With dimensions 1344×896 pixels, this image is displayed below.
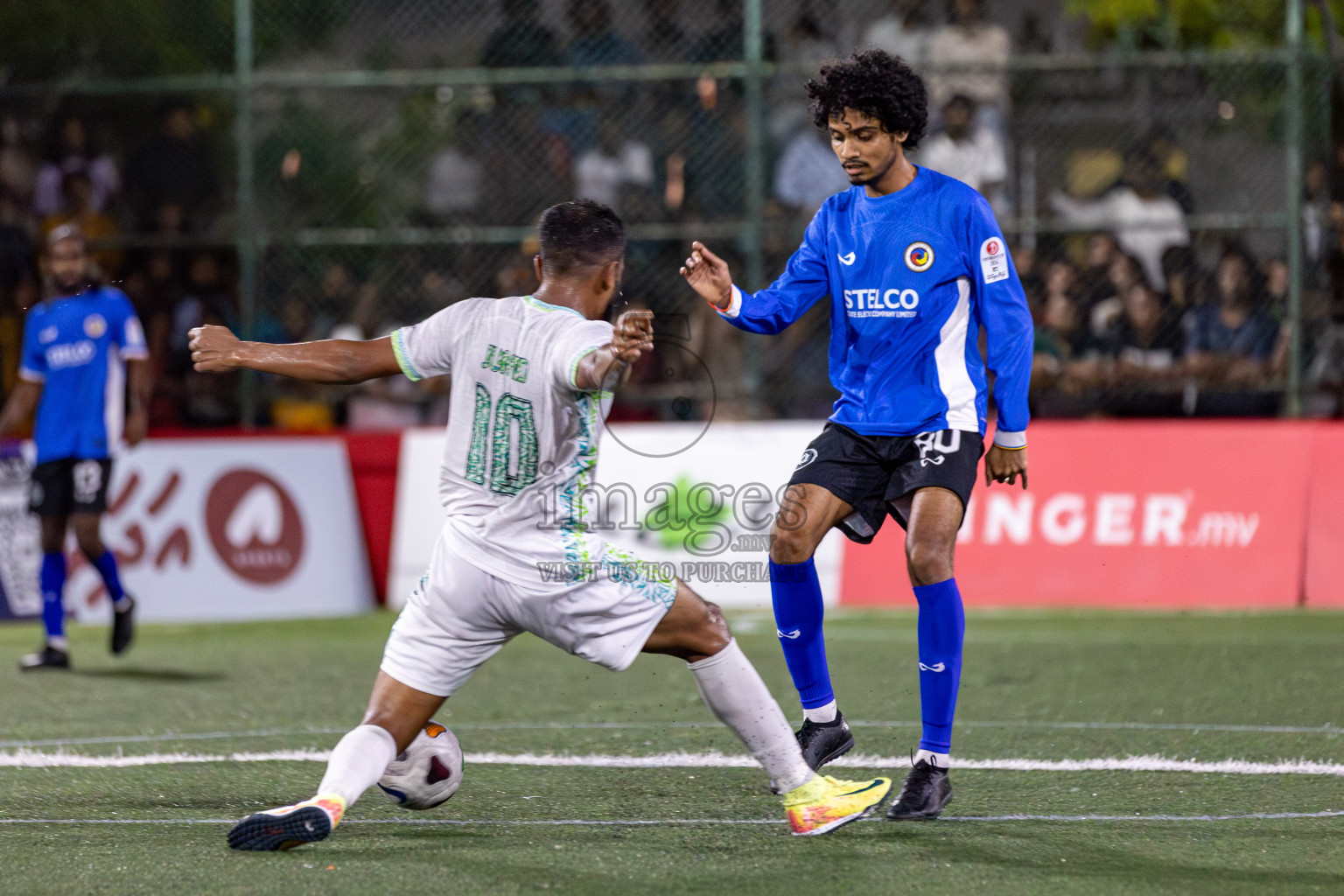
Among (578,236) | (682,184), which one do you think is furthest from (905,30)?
(578,236)

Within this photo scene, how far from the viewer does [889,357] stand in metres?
5.22

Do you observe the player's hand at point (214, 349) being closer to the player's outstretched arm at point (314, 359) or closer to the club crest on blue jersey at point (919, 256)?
the player's outstretched arm at point (314, 359)

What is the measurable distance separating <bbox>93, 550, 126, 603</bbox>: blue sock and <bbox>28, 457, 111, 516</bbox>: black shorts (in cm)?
27

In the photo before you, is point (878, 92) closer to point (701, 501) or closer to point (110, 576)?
point (110, 576)

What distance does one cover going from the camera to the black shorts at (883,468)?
5125 mm

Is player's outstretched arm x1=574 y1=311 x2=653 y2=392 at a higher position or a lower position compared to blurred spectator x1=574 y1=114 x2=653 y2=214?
lower

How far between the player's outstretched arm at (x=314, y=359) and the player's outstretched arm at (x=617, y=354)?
529 mm

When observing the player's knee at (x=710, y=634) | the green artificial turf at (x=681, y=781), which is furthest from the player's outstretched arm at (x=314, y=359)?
the green artificial turf at (x=681, y=781)

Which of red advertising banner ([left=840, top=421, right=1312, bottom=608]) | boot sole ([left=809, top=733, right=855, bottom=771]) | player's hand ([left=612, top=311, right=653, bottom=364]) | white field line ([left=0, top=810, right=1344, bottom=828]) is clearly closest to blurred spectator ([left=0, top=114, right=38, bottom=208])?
red advertising banner ([left=840, top=421, right=1312, bottom=608])

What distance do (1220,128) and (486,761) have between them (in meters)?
8.32

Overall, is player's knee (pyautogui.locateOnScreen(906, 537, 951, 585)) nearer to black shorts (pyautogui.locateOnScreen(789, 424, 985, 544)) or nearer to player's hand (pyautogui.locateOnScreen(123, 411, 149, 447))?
black shorts (pyautogui.locateOnScreen(789, 424, 985, 544))

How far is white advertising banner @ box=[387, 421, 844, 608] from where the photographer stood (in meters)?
11.0

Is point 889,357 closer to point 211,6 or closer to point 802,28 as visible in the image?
point 802,28

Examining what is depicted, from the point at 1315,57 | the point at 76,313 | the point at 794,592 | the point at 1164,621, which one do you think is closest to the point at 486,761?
the point at 794,592
